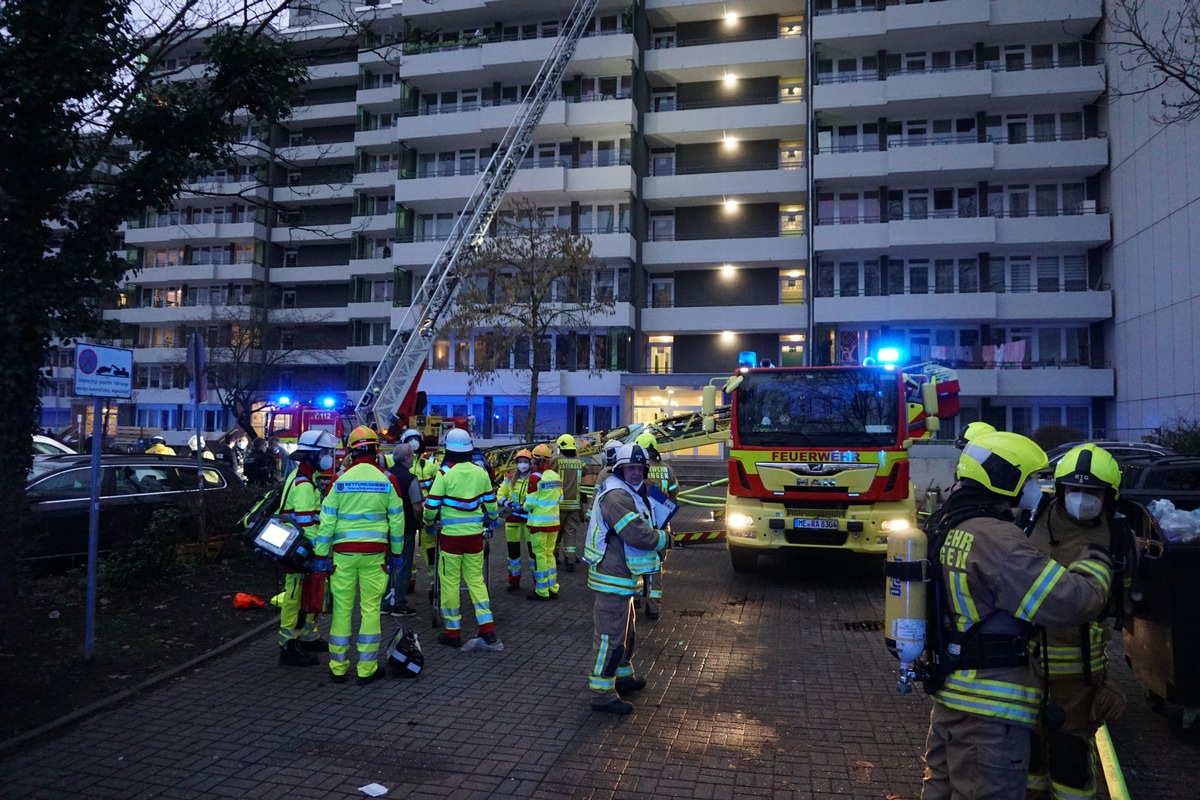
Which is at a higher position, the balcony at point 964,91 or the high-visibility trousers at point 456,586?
the balcony at point 964,91

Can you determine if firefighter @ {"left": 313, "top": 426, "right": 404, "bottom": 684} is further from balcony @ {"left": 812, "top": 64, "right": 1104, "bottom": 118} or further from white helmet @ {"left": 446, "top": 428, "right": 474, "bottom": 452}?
balcony @ {"left": 812, "top": 64, "right": 1104, "bottom": 118}

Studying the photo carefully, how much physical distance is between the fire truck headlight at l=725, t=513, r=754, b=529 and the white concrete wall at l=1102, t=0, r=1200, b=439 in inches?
773

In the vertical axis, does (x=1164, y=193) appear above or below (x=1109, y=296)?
above

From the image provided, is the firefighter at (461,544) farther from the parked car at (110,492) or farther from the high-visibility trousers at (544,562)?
the parked car at (110,492)

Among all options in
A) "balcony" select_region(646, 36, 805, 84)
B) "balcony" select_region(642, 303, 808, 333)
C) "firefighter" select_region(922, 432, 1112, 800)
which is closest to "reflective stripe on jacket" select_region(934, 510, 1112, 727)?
"firefighter" select_region(922, 432, 1112, 800)

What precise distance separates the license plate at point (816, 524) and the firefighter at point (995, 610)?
634cm

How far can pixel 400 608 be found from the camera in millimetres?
8453

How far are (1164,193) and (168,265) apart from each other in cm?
4919

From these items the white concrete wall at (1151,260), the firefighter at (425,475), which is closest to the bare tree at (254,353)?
the firefighter at (425,475)

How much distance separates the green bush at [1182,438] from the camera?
1691 cm

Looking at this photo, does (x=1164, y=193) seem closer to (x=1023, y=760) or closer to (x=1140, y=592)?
(x=1140, y=592)

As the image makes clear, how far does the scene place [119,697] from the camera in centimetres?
564

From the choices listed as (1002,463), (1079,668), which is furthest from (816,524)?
(1002,463)

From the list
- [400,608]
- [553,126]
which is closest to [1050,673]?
[400,608]
